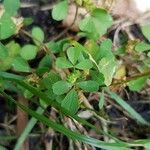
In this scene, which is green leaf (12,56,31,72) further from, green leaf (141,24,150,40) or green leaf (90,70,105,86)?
green leaf (141,24,150,40)

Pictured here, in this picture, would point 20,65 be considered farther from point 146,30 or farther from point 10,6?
point 146,30

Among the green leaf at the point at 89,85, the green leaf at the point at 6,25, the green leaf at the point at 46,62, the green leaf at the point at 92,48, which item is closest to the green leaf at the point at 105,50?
the green leaf at the point at 92,48

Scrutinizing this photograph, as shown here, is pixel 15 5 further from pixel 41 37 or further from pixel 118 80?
pixel 118 80

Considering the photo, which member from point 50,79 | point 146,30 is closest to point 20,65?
point 50,79

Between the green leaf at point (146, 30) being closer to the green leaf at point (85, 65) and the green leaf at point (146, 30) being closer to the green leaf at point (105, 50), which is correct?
the green leaf at point (105, 50)

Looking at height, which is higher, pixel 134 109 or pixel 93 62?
pixel 93 62

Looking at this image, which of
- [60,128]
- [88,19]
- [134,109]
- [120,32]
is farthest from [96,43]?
[60,128]
